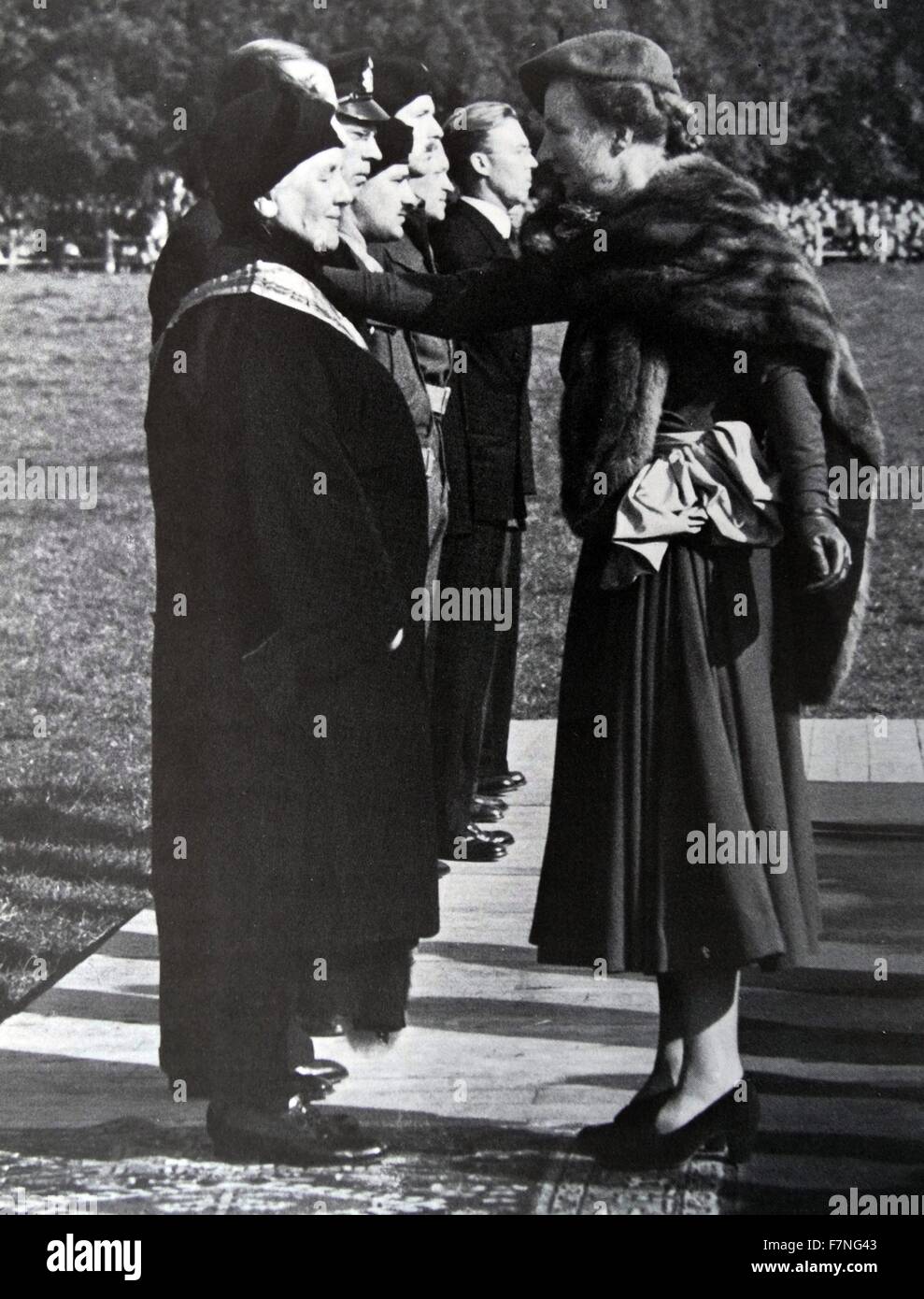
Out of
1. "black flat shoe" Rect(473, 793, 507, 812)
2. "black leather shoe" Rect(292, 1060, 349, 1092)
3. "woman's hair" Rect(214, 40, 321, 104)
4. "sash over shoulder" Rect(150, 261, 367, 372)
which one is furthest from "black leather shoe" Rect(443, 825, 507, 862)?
"woman's hair" Rect(214, 40, 321, 104)

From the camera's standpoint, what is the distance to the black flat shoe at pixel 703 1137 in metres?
4.39

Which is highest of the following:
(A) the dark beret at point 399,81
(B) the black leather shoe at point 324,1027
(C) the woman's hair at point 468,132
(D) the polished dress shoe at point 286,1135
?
(A) the dark beret at point 399,81

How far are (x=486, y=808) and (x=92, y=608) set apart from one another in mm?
1207

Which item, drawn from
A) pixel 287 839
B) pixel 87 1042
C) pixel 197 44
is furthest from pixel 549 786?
pixel 197 44

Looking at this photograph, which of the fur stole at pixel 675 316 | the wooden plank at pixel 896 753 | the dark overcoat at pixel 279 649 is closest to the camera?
the fur stole at pixel 675 316

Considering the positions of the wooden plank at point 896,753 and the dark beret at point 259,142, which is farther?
the wooden plank at point 896,753

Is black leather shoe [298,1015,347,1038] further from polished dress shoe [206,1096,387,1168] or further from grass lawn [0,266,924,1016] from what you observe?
grass lawn [0,266,924,1016]

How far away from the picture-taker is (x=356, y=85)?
4742 mm

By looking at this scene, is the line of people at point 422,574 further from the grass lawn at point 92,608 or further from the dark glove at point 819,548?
the grass lawn at point 92,608

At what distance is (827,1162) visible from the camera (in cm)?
455

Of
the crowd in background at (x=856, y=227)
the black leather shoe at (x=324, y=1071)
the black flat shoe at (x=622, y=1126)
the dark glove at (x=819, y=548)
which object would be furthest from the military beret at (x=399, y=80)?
the black flat shoe at (x=622, y=1126)

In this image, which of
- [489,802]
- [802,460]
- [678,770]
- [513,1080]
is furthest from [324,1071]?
[802,460]

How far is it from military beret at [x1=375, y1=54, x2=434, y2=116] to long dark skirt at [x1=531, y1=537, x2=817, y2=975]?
1299 millimetres

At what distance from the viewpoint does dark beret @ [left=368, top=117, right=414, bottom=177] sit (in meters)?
4.73
